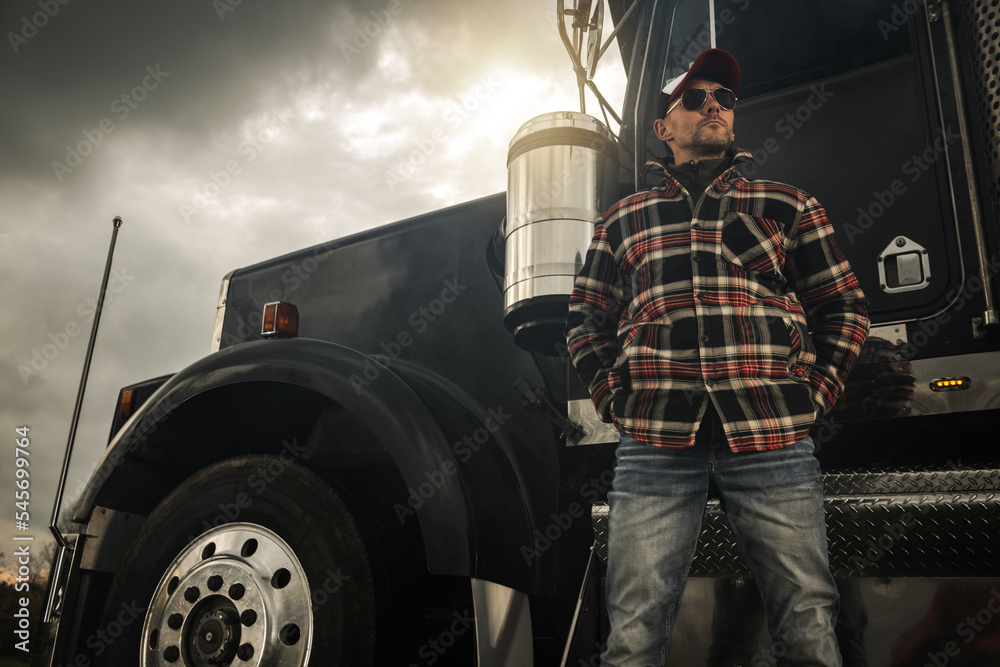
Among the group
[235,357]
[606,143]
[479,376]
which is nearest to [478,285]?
[479,376]

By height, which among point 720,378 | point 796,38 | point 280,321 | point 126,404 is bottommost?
point 720,378

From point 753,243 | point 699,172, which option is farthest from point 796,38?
point 753,243

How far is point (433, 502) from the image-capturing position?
220 cm

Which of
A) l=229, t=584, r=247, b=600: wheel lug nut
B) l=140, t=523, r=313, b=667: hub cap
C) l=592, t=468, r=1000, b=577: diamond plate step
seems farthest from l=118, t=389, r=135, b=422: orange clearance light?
l=592, t=468, r=1000, b=577: diamond plate step

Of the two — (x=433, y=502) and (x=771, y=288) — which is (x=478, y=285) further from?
(x=771, y=288)

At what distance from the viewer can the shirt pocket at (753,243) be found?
72.1 inches

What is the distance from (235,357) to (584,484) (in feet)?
4.35

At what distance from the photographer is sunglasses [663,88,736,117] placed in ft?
6.48

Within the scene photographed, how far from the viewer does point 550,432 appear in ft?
8.10

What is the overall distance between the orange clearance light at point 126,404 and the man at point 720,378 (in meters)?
2.53

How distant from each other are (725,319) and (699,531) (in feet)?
1.66

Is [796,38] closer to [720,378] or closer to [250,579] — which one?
[720,378]

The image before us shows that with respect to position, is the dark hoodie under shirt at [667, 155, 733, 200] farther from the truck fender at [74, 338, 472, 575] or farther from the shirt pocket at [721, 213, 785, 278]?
the truck fender at [74, 338, 472, 575]

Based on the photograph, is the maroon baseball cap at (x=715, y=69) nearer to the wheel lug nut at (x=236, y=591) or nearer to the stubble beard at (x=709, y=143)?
the stubble beard at (x=709, y=143)
